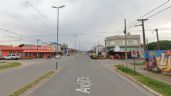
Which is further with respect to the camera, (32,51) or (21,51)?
(32,51)

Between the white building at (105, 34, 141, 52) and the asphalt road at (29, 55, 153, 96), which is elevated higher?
the white building at (105, 34, 141, 52)

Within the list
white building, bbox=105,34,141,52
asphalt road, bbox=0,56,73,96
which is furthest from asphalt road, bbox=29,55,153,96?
white building, bbox=105,34,141,52

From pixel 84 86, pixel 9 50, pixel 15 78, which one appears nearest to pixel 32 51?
pixel 9 50

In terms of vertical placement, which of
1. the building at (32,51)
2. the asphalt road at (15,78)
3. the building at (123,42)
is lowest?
the asphalt road at (15,78)

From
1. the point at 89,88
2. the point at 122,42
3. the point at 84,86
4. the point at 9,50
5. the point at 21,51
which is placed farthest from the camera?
the point at 21,51

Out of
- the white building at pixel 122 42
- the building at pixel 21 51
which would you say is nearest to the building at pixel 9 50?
the building at pixel 21 51

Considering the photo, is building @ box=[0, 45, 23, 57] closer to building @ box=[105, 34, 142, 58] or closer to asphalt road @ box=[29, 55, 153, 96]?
building @ box=[105, 34, 142, 58]

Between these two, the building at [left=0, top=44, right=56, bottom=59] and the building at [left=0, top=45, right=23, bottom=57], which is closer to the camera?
the building at [left=0, top=45, right=23, bottom=57]

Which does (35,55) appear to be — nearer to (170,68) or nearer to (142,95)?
(170,68)

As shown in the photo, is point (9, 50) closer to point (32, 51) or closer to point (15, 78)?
point (32, 51)

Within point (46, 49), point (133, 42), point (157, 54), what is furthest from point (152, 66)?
point (46, 49)

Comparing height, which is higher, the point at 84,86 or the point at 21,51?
the point at 21,51

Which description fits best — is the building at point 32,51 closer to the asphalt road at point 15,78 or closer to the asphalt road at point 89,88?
the asphalt road at point 15,78

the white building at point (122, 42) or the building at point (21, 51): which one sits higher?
the white building at point (122, 42)
